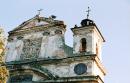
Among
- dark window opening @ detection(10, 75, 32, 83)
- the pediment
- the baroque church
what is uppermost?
the pediment

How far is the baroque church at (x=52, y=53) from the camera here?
20.8 meters

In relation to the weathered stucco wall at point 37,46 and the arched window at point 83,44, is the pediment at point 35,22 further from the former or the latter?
the arched window at point 83,44

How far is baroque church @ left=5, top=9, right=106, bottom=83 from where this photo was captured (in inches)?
820

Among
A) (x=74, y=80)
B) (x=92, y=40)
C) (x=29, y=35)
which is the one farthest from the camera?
(x=29, y=35)

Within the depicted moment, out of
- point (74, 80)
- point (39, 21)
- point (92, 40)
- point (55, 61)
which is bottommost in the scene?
point (74, 80)

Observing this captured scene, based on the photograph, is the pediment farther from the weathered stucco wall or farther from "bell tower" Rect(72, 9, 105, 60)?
"bell tower" Rect(72, 9, 105, 60)

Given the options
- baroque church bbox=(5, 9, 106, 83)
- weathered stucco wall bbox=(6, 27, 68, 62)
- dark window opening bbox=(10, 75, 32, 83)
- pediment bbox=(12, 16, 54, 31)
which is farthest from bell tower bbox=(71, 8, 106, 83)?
dark window opening bbox=(10, 75, 32, 83)

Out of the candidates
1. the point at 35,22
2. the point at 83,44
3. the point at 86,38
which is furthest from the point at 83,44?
the point at 35,22

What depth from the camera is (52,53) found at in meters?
22.5

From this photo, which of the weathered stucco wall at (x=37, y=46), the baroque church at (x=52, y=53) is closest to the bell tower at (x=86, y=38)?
the baroque church at (x=52, y=53)

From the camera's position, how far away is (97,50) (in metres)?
22.6

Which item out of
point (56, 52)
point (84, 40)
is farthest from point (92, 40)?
point (56, 52)

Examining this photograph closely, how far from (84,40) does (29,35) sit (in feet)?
15.1

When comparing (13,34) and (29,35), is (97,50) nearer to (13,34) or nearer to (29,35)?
(29,35)
